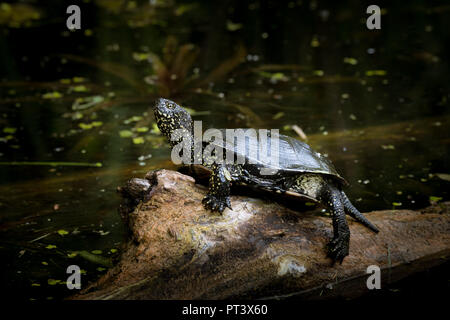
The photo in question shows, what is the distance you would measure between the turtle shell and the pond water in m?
1.09

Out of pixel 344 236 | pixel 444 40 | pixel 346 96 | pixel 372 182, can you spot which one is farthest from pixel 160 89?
pixel 444 40

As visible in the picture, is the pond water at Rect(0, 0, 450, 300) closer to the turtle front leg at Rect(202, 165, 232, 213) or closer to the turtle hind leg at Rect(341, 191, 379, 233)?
the turtle hind leg at Rect(341, 191, 379, 233)

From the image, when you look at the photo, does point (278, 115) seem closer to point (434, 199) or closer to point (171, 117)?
point (434, 199)

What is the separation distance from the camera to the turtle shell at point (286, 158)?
3.41 m

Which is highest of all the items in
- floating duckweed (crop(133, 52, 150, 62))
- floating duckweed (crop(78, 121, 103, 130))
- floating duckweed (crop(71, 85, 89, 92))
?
floating duckweed (crop(133, 52, 150, 62))

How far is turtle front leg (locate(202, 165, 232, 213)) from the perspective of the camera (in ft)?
10.5

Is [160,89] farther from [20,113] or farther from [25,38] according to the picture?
[25,38]

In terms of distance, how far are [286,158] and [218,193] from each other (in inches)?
23.4

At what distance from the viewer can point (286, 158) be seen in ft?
11.4

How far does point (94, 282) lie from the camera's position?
320cm

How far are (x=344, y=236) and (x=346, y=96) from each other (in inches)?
169

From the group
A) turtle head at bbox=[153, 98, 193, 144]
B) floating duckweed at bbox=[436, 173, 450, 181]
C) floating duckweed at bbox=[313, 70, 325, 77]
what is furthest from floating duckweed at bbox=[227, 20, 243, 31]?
turtle head at bbox=[153, 98, 193, 144]

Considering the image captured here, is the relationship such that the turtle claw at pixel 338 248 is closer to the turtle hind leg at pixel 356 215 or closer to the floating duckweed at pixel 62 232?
the turtle hind leg at pixel 356 215
